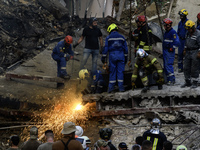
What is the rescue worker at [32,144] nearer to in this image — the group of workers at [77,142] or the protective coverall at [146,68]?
the group of workers at [77,142]

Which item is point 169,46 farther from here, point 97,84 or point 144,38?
point 97,84

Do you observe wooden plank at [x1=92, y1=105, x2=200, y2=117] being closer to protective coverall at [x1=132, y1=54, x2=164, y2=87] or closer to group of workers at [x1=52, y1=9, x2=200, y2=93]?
group of workers at [x1=52, y1=9, x2=200, y2=93]

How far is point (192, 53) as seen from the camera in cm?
870

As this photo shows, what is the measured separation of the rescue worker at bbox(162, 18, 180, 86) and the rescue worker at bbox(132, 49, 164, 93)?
62 cm

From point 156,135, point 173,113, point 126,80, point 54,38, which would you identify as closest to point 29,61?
point 54,38

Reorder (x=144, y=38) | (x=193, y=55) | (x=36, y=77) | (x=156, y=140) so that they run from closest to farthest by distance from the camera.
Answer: (x=156, y=140)
(x=193, y=55)
(x=144, y=38)
(x=36, y=77)

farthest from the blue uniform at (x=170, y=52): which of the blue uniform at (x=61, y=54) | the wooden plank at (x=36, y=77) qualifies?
the wooden plank at (x=36, y=77)

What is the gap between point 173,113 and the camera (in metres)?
8.53

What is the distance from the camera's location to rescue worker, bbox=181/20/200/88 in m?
8.61

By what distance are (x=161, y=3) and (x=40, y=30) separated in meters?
5.85

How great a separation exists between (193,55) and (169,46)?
1075mm

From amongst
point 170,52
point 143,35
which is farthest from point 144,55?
point 143,35

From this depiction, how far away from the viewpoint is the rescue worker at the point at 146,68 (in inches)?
346

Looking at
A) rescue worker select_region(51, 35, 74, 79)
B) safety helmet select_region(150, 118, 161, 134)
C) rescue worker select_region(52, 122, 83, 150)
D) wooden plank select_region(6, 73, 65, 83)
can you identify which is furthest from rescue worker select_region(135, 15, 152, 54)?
rescue worker select_region(52, 122, 83, 150)
